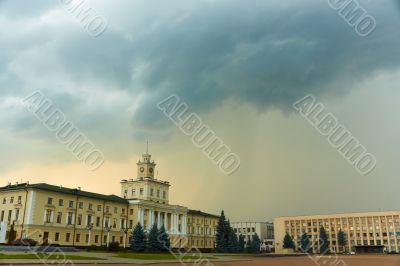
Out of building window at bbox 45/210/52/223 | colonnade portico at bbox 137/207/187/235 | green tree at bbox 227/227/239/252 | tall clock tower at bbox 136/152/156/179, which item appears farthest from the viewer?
tall clock tower at bbox 136/152/156/179

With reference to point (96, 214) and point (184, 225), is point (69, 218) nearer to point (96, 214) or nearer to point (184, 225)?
point (96, 214)

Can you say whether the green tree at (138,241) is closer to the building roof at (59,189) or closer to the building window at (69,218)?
the building window at (69,218)

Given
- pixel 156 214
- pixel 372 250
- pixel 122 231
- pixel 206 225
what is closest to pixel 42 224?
pixel 122 231

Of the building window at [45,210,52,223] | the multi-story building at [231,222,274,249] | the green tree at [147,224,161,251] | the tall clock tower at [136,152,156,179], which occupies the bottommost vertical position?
the green tree at [147,224,161,251]

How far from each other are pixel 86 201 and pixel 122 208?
31.6ft

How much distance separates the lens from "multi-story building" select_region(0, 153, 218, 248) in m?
56.5

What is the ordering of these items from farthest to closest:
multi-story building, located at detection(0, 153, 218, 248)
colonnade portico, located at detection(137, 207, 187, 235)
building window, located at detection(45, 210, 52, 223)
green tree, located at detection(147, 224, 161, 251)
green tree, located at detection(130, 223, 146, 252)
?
colonnade portico, located at detection(137, 207, 187, 235)
green tree, located at detection(147, 224, 161, 251)
green tree, located at detection(130, 223, 146, 252)
building window, located at detection(45, 210, 52, 223)
multi-story building, located at detection(0, 153, 218, 248)

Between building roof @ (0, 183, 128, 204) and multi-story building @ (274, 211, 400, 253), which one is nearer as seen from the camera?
building roof @ (0, 183, 128, 204)

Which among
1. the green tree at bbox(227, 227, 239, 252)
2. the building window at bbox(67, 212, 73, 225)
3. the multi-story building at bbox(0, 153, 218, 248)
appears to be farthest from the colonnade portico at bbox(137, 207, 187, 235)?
the building window at bbox(67, 212, 73, 225)

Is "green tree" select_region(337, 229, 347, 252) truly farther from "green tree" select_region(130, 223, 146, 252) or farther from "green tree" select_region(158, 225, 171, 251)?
"green tree" select_region(130, 223, 146, 252)

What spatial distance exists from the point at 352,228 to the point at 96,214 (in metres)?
84.8

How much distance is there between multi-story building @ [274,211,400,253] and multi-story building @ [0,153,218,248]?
35.7 metres

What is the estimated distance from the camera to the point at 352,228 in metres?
122

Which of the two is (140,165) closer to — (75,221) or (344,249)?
(75,221)
